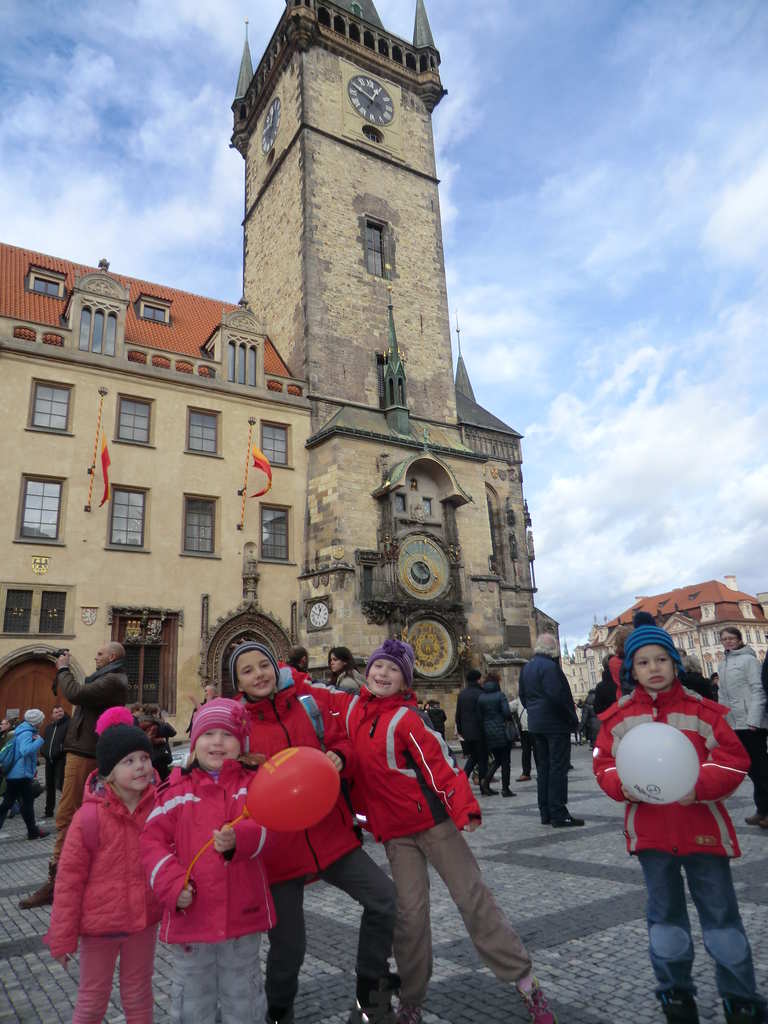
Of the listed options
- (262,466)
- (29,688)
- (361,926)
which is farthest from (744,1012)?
(262,466)

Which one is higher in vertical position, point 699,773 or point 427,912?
point 699,773

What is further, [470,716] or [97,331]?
[97,331]

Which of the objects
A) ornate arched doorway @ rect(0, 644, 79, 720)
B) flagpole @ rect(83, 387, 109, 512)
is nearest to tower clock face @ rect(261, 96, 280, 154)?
flagpole @ rect(83, 387, 109, 512)

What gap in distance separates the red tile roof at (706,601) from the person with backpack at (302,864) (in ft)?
238

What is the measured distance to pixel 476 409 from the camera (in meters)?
29.8

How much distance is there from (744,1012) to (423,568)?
18.0 metres

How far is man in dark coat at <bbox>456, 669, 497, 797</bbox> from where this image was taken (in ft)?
32.5

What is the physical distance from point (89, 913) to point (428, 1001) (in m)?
1.59

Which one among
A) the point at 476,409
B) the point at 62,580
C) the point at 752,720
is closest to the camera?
the point at 752,720

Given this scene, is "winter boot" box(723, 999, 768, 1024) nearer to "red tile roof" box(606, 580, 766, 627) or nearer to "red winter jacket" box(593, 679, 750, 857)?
"red winter jacket" box(593, 679, 750, 857)

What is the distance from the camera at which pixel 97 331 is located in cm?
1917

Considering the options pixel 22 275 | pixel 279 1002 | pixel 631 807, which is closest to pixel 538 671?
pixel 631 807

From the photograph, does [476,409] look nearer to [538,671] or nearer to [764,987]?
[538,671]

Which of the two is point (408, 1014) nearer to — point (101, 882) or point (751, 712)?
point (101, 882)
